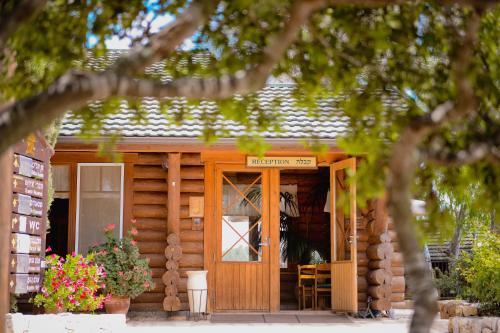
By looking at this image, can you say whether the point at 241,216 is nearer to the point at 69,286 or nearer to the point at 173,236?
the point at 173,236

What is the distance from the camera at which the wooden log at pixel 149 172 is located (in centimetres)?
1191

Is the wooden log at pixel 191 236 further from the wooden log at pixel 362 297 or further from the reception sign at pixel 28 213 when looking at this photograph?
the reception sign at pixel 28 213

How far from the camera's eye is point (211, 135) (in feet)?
16.1

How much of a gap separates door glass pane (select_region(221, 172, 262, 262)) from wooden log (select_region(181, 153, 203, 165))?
551 mm

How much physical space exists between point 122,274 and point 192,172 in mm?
1936

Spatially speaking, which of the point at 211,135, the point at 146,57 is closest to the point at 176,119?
the point at 211,135

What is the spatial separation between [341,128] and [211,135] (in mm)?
6905

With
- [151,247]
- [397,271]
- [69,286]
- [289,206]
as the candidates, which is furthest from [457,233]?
[69,286]

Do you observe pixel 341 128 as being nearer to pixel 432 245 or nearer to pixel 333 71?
pixel 333 71

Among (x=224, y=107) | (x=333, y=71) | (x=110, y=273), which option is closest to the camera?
(x=224, y=107)

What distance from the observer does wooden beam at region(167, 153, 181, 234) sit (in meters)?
11.4

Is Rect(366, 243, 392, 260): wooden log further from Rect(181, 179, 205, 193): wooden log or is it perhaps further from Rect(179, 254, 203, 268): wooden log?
Rect(181, 179, 205, 193): wooden log

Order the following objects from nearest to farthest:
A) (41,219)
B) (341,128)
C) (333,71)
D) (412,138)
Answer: (412,138)
(333,71)
(41,219)
(341,128)

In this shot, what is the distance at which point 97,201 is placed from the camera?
472 inches
